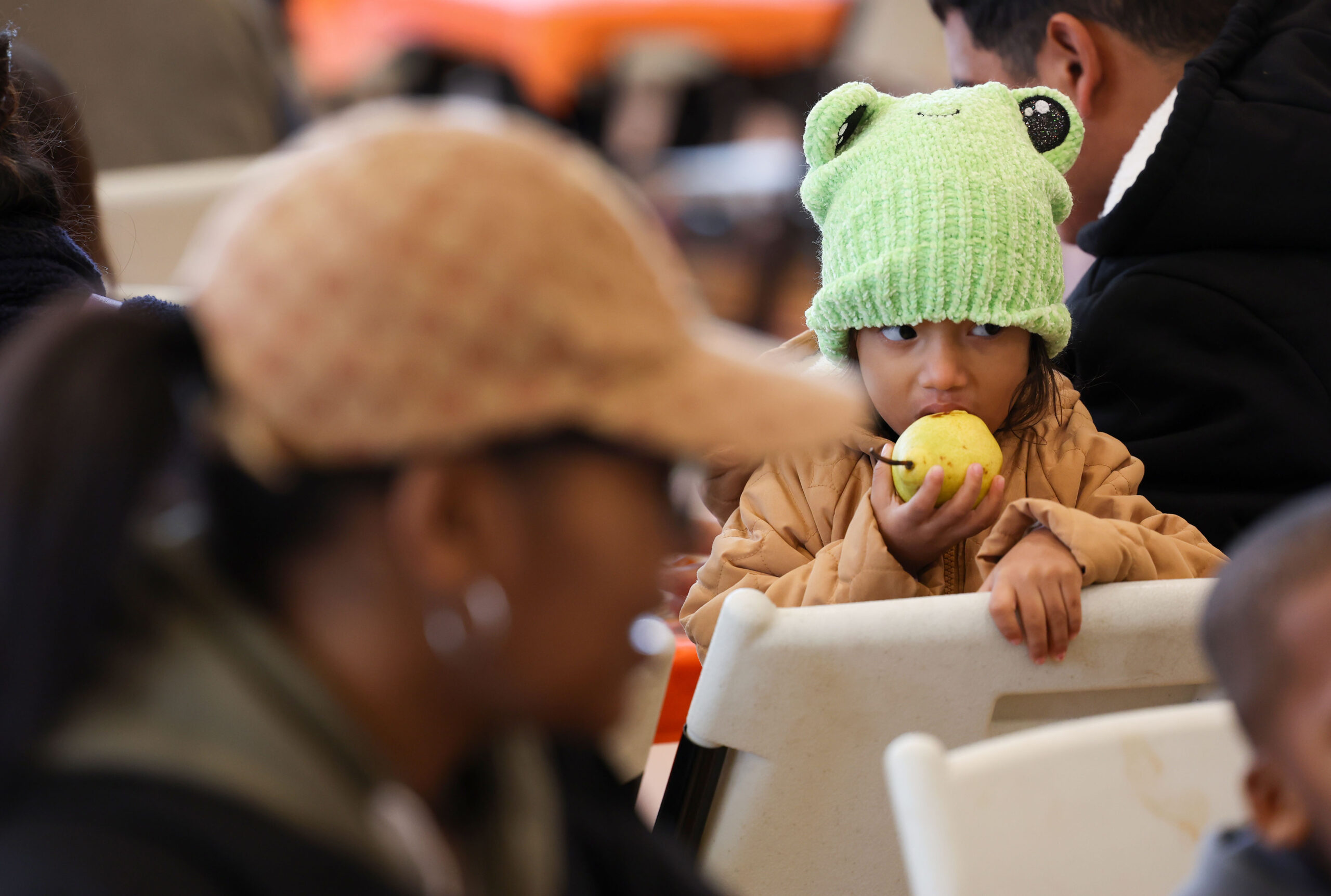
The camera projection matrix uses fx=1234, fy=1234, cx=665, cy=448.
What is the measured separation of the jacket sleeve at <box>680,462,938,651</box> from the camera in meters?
1.31

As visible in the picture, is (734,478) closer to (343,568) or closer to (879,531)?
(879,531)

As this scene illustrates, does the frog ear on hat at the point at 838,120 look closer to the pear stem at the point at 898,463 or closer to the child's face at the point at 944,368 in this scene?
the child's face at the point at 944,368

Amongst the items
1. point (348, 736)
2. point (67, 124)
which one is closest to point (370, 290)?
point (348, 736)

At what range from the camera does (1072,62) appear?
1763mm

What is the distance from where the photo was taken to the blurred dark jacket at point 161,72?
2959 mm

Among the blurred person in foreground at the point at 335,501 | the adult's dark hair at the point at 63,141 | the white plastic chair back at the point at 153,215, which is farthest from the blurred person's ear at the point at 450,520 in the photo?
the white plastic chair back at the point at 153,215

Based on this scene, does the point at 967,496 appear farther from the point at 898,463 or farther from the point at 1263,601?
the point at 1263,601

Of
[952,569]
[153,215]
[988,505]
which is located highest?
[988,505]

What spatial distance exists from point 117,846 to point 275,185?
1.00 feet

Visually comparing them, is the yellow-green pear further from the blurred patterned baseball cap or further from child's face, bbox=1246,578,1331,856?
the blurred patterned baseball cap

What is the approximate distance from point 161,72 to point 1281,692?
3.05m

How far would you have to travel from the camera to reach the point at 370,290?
0.56 metres

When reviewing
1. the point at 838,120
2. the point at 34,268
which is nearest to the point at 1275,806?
the point at 838,120

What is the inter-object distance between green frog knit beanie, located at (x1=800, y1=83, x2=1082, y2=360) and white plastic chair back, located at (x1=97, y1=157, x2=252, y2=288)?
1516 mm
